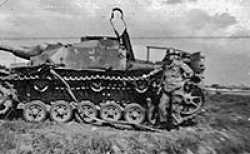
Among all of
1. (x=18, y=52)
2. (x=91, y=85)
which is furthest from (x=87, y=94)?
(x=18, y=52)

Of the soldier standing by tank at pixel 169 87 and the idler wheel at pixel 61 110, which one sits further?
the idler wheel at pixel 61 110

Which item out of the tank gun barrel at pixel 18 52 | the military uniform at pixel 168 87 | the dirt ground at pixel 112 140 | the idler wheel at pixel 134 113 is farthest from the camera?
the tank gun barrel at pixel 18 52

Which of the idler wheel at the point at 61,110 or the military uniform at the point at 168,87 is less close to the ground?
the military uniform at the point at 168,87

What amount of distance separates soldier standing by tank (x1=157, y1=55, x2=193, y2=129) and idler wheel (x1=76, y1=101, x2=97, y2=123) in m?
2.45

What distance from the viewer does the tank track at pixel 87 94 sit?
37.1ft

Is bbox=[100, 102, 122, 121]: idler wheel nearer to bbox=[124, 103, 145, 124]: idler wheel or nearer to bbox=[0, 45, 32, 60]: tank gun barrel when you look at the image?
bbox=[124, 103, 145, 124]: idler wheel

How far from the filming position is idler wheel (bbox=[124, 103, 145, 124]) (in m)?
11.3

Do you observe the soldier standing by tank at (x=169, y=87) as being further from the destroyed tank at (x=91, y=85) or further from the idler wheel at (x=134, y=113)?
the idler wheel at (x=134, y=113)

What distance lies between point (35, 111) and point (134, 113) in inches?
146

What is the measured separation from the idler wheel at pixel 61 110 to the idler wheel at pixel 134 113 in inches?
83.8

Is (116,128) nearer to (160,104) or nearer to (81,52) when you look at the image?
(160,104)

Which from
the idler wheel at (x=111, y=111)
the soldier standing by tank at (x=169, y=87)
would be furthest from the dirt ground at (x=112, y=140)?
the idler wheel at (x=111, y=111)

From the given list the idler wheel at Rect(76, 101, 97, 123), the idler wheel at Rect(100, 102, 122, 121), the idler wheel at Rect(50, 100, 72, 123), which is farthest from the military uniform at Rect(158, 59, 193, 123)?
the idler wheel at Rect(50, 100, 72, 123)

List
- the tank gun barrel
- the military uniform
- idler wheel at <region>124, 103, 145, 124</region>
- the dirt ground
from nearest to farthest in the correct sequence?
the dirt ground, the military uniform, idler wheel at <region>124, 103, 145, 124</region>, the tank gun barrel
